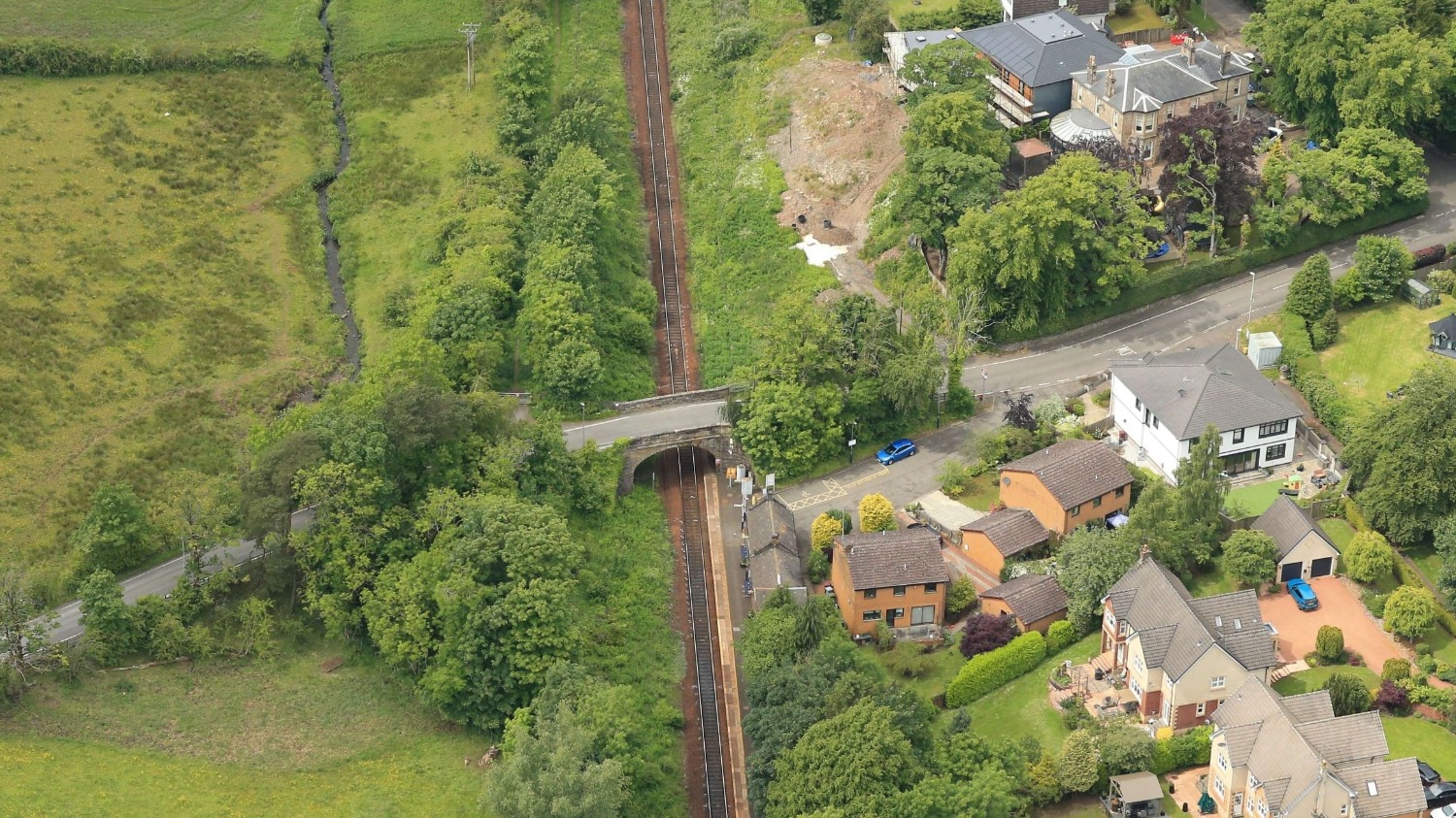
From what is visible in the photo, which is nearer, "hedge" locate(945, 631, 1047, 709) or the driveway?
"hedge" locate(945, 631, 1047, 709)

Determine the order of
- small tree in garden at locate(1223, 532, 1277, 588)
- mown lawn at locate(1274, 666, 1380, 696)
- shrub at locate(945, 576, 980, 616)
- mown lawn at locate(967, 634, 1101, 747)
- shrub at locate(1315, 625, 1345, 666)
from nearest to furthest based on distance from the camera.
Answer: mown lawn at locate(967, 634, 1101, 747), mown lawn at locate(1274, 666, 1380, 696), shrub at locate(1315, 625, 1345, 666), small tree in garden at locate(1223, 532, 1277, 588), shrub at locate(945, 576, 980, 616)

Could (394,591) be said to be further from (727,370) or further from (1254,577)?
(1254,577)

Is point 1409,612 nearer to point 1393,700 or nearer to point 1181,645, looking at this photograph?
point 1393,700

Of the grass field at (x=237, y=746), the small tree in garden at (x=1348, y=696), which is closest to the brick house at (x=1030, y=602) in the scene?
the small tree in garden at (x=1348, y=696)

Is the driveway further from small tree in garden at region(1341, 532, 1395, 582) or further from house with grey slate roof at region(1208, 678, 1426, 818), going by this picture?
house with grey slate roof at region(1208, 678, 1426, 818)

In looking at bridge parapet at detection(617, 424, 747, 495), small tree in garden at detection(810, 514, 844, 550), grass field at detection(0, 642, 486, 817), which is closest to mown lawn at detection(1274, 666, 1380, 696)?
small tree in garden at detection(810, 514, 844, 550)

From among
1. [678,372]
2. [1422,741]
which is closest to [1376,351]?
[1422,741]
